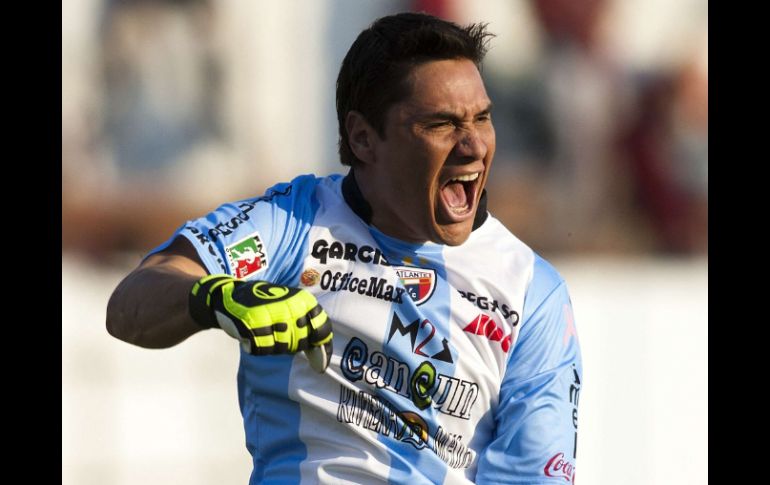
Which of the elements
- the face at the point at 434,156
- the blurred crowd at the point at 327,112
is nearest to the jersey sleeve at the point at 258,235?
the face at the point at 434,156

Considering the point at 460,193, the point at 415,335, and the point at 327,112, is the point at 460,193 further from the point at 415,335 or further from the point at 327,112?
the point at 327,112

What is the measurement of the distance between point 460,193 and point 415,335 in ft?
A: 1.41

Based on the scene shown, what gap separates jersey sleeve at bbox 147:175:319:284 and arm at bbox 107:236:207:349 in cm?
12

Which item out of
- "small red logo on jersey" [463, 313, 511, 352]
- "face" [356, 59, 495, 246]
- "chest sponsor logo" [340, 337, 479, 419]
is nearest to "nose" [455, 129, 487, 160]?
"face" [356, 59, 495, 246]

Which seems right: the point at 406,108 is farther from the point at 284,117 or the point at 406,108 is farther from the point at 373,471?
the point at 284,117

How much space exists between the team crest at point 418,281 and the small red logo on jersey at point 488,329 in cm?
15

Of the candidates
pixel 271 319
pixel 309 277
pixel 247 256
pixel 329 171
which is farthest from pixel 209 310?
pixel 329 171

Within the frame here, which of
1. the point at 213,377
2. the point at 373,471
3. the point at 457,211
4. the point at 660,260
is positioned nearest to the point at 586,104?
the point at 660,260

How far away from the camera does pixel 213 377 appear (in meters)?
6.33

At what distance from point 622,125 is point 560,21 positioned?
72cm

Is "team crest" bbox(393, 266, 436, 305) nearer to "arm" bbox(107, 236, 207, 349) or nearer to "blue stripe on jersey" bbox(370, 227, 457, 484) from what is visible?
"blue stripe on jersey" bbox(370, 227, 457, 484)

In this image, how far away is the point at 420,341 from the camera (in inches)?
126

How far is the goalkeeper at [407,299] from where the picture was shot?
10.3ft

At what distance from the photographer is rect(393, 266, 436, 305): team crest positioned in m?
3.26
